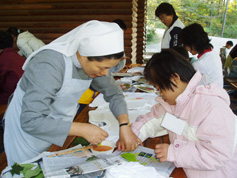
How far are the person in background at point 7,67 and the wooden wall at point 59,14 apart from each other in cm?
238

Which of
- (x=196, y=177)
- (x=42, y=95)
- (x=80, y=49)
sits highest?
(x=80, y=49)

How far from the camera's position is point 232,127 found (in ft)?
3.32

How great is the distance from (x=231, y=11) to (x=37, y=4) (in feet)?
39.0

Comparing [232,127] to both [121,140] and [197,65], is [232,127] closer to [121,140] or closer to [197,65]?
[121,140]

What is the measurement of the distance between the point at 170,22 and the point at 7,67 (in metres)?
2.47

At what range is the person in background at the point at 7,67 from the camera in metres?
2.94

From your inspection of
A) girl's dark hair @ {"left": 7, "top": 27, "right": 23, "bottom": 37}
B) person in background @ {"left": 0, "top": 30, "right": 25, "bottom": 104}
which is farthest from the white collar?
girl's dark hair @ {"left": 7, "top": 27, "right": 23, "bottom": 37}

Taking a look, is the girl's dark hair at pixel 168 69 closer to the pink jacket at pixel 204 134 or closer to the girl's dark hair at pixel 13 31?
the pink jacket at pixel 204 134

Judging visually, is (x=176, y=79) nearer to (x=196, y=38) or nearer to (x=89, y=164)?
(x=89, y=164)

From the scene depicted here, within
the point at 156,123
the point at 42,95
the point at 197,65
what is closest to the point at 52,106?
the point at 42,95

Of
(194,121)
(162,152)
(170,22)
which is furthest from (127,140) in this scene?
(170,22)

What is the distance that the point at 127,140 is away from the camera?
125 cm

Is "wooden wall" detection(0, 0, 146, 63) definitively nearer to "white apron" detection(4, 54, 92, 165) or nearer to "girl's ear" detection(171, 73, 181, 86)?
"white apron" detection(4, 54, 92, 165)

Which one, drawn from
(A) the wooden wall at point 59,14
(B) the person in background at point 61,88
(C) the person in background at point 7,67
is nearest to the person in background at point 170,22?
(A) the wooden wall at point 59,14
